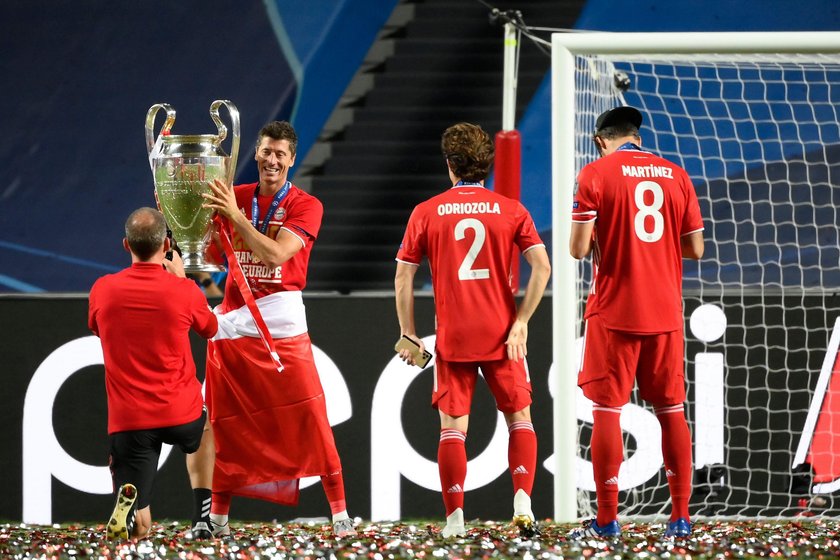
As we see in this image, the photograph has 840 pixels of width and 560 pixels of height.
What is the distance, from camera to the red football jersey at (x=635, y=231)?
389 centimetres

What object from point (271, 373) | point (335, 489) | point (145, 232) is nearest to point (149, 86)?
point (271, 373)

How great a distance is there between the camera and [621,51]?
475 centimetres

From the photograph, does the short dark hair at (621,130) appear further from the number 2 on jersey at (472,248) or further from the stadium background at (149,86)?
the stadium background at (149,86)

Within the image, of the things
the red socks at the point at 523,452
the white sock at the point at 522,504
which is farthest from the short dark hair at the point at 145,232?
the white sock at the point at 522,504

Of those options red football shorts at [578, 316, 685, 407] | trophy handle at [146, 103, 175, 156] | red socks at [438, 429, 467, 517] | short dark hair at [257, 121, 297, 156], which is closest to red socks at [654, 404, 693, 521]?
red football shorts at [578, 316, 685, 407]

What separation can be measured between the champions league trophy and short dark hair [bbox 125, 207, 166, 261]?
79 millimetres

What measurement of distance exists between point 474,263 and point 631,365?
0.64m

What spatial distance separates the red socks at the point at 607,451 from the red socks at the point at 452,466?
454mm

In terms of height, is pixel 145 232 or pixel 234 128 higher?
pixel 234 128

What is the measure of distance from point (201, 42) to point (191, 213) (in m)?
6.28

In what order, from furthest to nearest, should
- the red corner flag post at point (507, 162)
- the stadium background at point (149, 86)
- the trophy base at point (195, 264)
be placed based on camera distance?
the stadium background at point (149, 86) → the red corner flag post at point (507, 162) → the trophy base at point (195, 264)

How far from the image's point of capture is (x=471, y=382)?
158 inches

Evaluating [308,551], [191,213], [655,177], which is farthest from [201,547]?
[655,177]

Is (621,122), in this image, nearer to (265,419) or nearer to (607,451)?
(607,451)
